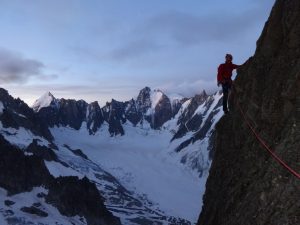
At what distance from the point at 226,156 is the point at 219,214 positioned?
18.0ft

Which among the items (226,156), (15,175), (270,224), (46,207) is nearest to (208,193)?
(226,156)

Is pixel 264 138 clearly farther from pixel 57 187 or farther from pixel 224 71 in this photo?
pixel 57 187

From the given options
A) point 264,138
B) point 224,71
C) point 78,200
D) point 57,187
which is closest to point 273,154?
point 264,138

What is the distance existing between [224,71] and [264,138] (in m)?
8.84

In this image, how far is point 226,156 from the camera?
31.2 metres

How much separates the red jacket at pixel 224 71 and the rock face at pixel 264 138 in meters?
0.91

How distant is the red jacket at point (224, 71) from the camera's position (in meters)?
31.8

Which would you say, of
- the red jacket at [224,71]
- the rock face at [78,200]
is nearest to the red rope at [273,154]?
the red jacket at [224,71]

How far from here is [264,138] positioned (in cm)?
2389

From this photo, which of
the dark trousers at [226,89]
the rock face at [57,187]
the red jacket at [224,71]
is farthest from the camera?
the rock face at [57,187]

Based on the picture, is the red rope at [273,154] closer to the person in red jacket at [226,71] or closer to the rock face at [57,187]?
the person in red jacket at [226,71]

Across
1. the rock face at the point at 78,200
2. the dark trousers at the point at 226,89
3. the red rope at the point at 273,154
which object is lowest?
the rock face at the point at 78,200

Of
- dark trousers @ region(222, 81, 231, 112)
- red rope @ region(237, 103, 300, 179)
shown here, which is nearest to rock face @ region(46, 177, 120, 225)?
dark trousers @ region(222, 81, 231, 112)

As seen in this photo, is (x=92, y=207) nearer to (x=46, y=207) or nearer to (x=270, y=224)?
(x=46, y=207)
